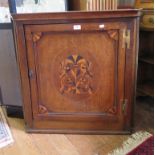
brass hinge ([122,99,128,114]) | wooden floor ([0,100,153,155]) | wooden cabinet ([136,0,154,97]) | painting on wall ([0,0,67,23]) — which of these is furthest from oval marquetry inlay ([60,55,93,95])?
wooden cabinet ([136,0,154,97])

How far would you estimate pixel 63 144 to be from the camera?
1662 mm

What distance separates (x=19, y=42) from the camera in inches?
58.9

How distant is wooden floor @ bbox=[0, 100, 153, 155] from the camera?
5.21 feet

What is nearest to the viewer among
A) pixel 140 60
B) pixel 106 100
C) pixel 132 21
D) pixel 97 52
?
pixel 132 21

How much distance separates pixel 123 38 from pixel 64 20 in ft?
1.32

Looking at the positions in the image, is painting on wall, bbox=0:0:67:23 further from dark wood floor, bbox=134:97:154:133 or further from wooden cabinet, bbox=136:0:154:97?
dark wood floor, bbox=134:97:154:133

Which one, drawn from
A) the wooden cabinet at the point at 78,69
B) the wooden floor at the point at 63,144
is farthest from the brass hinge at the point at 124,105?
the wooden floor at the point at 63,144

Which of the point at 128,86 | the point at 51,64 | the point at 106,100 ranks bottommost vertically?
the point at 106,100

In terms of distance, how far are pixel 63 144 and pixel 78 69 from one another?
59 centimetres

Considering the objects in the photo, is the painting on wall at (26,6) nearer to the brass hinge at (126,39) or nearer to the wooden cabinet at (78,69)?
the wooden cabinet at (78,69)

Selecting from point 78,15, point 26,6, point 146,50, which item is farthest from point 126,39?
point 26,6

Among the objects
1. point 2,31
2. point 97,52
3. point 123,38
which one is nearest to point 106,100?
point 97,52

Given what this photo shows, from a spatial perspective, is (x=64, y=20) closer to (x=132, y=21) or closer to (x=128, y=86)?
(x=132, y=21)

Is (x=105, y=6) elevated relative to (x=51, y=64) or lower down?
elevated
